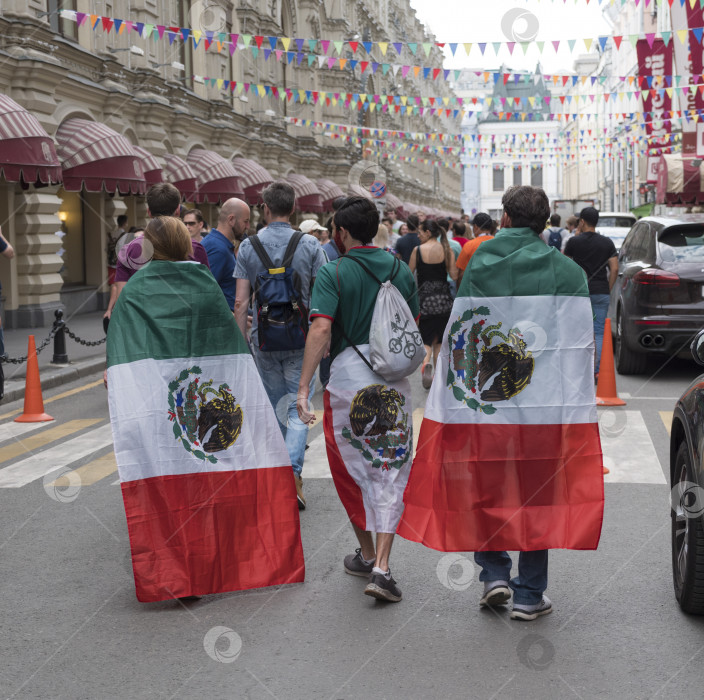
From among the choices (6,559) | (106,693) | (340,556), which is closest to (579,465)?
(340,556)

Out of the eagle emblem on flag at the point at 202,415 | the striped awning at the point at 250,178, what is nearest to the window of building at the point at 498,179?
the striped awning at the point at 250,178

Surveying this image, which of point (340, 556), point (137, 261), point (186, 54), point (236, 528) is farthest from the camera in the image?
point (186, 54)

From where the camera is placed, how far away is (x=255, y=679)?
3736 mm

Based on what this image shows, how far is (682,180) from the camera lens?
25594mm

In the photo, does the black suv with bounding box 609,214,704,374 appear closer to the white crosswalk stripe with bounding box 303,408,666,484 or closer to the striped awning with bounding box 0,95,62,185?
the white crosswalk stripe with bounding box 303,408,666,484

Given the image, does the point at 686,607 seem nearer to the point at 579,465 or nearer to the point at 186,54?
the point at 579,465

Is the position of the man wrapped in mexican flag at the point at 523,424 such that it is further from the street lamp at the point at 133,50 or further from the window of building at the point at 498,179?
the window of building at the point at 498,179

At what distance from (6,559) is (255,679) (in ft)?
6.70

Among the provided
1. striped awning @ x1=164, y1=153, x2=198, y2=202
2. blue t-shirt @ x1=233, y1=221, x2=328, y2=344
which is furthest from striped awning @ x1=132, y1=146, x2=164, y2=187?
blue t-shirt @ x1=233, y1=221, x2=328, y2=344

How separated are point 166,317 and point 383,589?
1514mm

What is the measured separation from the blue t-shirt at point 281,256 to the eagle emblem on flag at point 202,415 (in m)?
1.46

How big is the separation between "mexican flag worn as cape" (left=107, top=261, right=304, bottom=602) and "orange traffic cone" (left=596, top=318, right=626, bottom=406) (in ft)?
17.8

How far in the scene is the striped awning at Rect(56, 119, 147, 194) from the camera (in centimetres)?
1836

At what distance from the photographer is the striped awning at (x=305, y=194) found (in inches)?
1410
